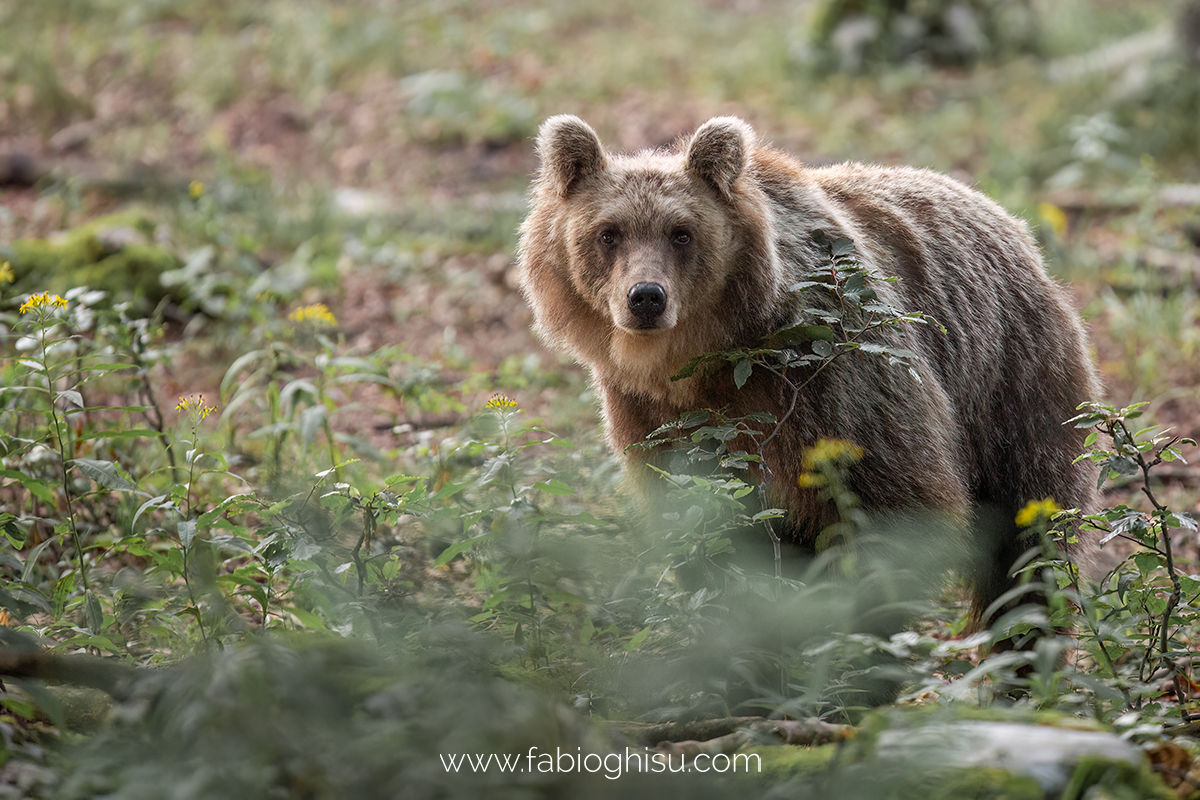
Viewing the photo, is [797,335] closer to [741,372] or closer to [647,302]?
[741,372]

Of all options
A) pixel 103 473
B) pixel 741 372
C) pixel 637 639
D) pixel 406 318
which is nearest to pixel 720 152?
pixel 741 372

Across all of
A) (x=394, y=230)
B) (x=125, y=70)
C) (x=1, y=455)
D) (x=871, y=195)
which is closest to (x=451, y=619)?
(x=1, y=455)

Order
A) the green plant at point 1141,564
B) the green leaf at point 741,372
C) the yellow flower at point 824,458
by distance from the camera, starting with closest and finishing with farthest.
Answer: the yellow flower at point 824,458 → the green plant at point 1141,564 → the green leaf at point 741,372

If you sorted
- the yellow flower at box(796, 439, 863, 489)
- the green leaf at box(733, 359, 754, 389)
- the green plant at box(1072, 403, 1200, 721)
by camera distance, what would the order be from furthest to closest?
the green leaf at box(733, 359, 754, 389) < the green plant at box(1072, 403, 1200, 721) < the yellow flower at box(796, 439, 863, 489)

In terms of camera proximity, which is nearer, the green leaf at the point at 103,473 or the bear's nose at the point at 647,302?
the green leaf at the point at 103,473

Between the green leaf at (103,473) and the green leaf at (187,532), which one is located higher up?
the green leaf at (103,473)

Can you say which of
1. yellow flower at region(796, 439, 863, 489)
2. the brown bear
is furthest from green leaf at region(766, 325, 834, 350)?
yellow flower at region(796, 439, 863, 489)

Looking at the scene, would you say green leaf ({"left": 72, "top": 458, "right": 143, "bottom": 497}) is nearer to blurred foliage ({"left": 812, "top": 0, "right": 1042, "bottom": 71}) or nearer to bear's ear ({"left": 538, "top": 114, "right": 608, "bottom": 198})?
bear's ear ({"left": 538, "top": 114, "right": 608, "bottom": 198})

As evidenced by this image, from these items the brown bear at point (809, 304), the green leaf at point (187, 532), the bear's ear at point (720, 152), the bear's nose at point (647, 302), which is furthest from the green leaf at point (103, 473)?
the bear's ear at point (720, 152)

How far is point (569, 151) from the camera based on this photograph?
3842mm

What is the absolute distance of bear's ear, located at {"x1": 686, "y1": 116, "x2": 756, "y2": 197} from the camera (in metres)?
3.72

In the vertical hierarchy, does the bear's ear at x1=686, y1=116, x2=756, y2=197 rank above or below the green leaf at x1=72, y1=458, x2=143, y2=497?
above

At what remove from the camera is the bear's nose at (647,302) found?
3.48m

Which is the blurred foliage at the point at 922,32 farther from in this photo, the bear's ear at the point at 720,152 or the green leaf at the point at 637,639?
the green leaf at the point at 637,639
